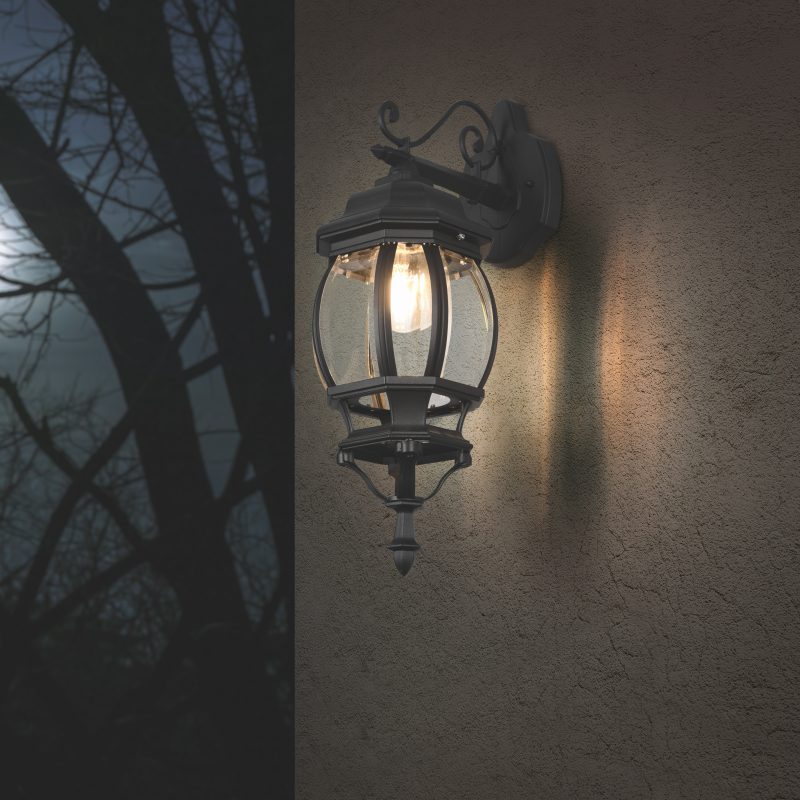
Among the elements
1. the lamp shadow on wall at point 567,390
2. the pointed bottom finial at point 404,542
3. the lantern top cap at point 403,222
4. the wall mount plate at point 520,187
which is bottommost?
the pointed bottom finial at point 404,542

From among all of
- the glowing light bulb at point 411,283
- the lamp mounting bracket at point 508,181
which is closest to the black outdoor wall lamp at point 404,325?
the glowing light bulb at point 411,283

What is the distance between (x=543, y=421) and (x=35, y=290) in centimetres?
307

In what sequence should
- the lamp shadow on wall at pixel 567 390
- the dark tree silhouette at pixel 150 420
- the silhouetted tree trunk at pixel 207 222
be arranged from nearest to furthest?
the lamp shadow on wall at pixel 567 390
the dark tree silhouette at pixel 150 420
the silhouetted tree trunk at pixel 207 222

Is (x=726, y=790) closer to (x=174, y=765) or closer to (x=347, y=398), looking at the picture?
(x=347, y=398)

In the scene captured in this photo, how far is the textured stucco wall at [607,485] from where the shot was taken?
1731 mm

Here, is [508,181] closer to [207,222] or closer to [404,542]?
[404,542]

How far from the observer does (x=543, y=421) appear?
2.05 metres

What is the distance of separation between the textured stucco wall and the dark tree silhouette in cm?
209

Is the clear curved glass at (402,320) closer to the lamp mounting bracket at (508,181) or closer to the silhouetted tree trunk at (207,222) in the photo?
the lamp mounting bracket at (508,181)

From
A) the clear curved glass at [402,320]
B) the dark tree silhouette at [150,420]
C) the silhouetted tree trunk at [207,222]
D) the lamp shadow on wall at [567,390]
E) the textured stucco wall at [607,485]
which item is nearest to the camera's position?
the textured stucco wall at [607,485]

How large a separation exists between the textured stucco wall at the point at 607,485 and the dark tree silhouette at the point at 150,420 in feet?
6.84

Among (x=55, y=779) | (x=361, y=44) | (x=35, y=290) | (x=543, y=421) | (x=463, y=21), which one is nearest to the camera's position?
(x=543, y=421)

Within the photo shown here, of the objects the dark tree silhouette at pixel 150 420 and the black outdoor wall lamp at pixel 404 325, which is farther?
the dark tree silhouette at pixel 150 420

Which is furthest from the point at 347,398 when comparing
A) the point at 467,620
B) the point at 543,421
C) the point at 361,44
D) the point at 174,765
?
the point at 174,765
